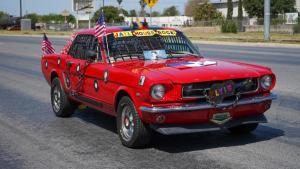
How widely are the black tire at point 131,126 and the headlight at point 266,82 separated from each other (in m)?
1.61

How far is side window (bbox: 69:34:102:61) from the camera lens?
8.40m

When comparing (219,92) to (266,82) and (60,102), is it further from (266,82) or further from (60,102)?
(60,102)

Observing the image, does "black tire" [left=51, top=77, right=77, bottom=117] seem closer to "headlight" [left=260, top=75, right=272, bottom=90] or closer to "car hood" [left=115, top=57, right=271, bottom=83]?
"car hood" [left=115, top=57, right=271, bottom=83]

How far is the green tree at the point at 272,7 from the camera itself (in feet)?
264

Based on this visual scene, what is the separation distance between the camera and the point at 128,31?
8.25 meters

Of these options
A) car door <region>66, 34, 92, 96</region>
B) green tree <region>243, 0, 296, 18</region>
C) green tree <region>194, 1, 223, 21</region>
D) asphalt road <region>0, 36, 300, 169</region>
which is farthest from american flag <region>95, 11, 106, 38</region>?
green tree <region>194, 1, 223, 21</region>

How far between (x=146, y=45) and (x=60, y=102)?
2217mm

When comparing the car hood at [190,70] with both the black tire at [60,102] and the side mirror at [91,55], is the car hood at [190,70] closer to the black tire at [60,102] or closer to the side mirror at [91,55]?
the side mirror at [91,55]

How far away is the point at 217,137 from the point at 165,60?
131 cm

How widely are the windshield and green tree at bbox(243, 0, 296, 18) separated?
73483 millimetres

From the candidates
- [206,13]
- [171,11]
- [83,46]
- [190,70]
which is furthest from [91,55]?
[171,11]

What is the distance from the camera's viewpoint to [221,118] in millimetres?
6625

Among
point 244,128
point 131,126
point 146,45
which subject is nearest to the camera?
point 131,126

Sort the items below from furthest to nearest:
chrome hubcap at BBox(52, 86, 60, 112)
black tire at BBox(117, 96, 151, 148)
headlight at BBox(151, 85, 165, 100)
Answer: chrome hubcap at BBox(52, 86, 60, 112) → black tire at BBox(117, 96, 151, 148) → headlight at BBox(151, 85, 165, 100)
